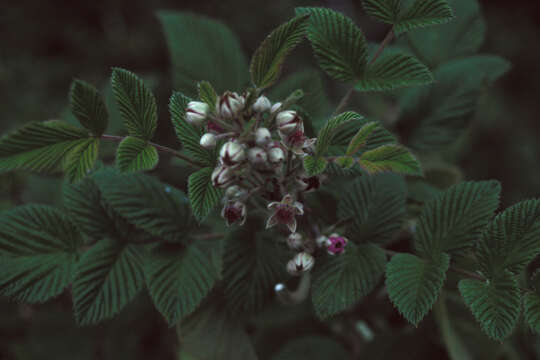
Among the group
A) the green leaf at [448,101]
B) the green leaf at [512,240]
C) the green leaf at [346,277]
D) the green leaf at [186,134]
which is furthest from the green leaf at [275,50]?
the green leaf at [448,101]

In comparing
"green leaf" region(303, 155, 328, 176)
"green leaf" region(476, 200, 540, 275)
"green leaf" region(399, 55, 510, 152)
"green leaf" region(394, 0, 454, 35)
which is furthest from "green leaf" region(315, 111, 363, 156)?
"green leaf" region(399, 55, 510, 152)

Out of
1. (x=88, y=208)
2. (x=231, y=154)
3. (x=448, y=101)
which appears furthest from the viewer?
(x=448, y=101)

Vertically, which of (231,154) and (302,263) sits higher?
(231,154)

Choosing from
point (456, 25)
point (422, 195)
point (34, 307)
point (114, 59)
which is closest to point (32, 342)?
point (34, 307)

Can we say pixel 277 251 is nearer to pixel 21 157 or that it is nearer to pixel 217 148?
pixel 217 148

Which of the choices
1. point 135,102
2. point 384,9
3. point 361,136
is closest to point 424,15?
point 384,9

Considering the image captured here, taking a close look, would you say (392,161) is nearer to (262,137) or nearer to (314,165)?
(314,165)

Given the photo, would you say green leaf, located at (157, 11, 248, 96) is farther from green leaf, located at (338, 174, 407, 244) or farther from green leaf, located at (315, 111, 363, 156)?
green leaf, located at (315, 111, 363, 156)

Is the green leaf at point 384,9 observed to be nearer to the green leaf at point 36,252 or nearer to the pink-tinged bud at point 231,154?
the pink-tinged bud at point 231,154
